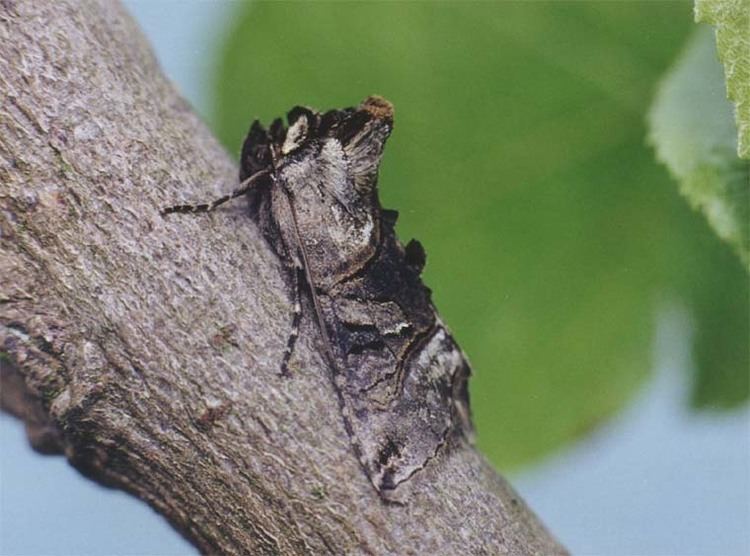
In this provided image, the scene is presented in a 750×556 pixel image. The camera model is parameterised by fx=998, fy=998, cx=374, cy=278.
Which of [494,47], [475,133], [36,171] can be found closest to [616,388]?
[475,133]

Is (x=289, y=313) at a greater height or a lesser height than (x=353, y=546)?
greater

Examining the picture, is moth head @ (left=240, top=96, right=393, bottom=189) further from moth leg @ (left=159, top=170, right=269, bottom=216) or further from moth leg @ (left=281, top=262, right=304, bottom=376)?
moth leg @ (left=281, top=262, right=304, bottom=376)

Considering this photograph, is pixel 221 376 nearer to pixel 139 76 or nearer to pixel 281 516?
pixel 281 516

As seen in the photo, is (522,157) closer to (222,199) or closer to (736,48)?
(222,199)

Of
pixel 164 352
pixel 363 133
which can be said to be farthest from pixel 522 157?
pixel 164 352

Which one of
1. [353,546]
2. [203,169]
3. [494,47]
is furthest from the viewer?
[494,47]

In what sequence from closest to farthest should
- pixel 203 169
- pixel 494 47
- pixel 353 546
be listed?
pixel 353 546
pixel 203 169
pixel 494 47

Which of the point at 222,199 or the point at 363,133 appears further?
the point at 363,133
